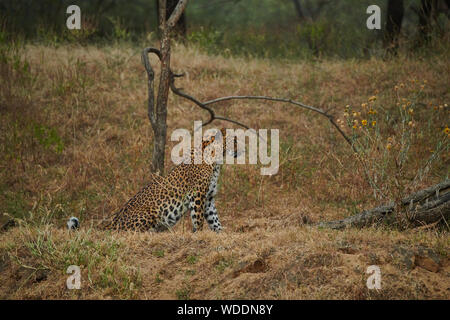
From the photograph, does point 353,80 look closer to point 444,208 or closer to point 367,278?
point 444,208

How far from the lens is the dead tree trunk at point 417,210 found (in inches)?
241

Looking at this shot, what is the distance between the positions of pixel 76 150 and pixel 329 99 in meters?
5.32

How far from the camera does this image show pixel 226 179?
9.72 metres

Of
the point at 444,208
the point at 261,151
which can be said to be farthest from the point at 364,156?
the point at 261,151

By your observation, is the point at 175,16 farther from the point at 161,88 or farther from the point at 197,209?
the point at 197,209

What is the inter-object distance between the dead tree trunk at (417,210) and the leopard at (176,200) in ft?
6.35

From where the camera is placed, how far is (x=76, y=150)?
10555 mm

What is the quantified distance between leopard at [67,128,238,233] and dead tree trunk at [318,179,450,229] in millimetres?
1935

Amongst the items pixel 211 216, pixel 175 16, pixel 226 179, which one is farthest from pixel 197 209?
pixel 175 16

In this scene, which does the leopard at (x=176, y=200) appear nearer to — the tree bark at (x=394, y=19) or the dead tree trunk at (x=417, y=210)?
the dead tree trunk at (x=417, y=210)

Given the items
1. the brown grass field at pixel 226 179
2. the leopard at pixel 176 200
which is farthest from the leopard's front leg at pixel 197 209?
the brown grass field at pixel 226 179

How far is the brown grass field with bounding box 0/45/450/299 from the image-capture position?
5141mm

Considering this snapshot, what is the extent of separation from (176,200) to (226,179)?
261 centimetres
